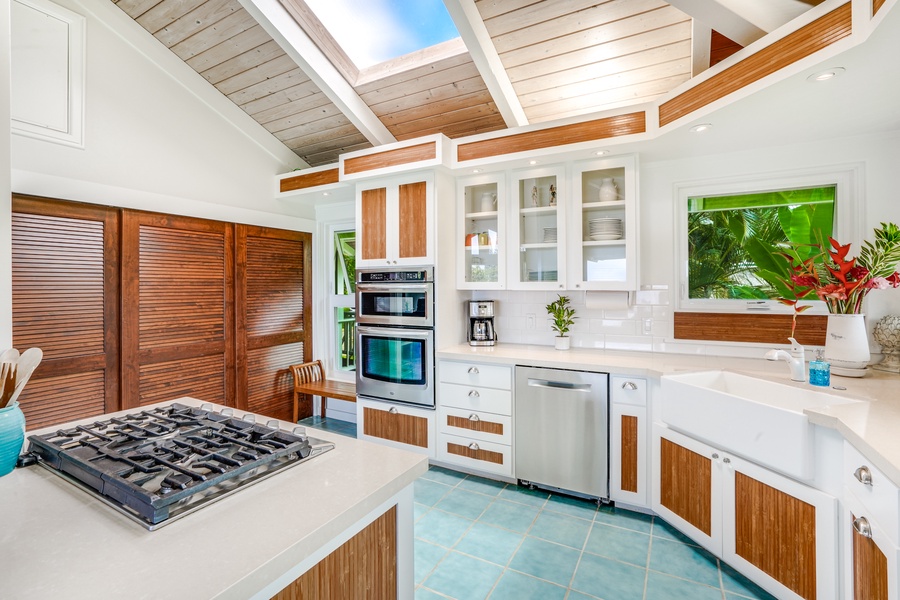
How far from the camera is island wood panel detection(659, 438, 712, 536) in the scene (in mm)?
1992

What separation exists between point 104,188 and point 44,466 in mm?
2310

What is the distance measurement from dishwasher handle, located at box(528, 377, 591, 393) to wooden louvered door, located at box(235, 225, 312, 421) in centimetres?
241

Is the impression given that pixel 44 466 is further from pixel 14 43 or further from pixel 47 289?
pixel 14 43

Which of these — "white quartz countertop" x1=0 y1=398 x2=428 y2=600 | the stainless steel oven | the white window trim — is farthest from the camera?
the stainless steel oven

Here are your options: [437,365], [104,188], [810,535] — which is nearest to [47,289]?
[104,188]

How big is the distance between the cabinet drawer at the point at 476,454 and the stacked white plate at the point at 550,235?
146 cm

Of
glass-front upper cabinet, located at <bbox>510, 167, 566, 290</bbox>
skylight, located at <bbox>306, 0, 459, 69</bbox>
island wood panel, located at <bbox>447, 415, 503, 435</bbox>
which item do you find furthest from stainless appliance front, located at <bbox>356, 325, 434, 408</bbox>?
skylight, located at <bbox>306, 0, 459, 69</bbox>

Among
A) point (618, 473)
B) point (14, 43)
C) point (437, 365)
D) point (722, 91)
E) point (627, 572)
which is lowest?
point (627, 572)

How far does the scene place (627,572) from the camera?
1.93 metres

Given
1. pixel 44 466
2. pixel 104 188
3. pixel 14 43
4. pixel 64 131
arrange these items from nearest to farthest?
pixel 44 466 → pixel 14 43 → pixel 64 131 → pixel 104 188

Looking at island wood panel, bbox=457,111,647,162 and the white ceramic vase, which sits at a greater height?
island wood panel, bbox=457,111,647,162

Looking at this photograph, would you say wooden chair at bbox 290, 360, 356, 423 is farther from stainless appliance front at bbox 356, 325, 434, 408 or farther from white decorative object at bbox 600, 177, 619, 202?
white decorative object at bbox 600, 177, 619, 202

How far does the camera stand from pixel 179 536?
0.77 m

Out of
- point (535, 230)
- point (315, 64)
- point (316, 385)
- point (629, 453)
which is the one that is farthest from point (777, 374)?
point (316, 385)
